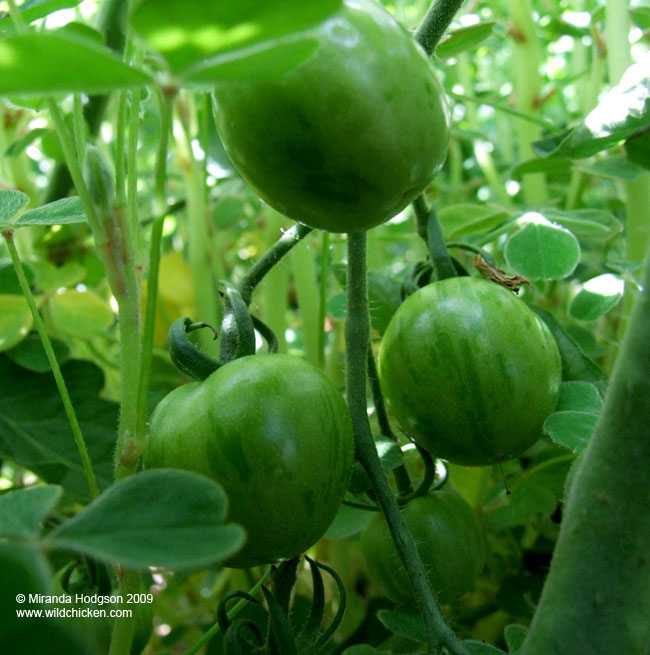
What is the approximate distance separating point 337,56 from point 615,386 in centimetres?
20

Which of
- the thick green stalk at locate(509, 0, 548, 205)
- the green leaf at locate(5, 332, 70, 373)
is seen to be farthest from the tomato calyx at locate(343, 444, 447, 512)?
the thick green stalk at locate(509, 0, 548, 205)

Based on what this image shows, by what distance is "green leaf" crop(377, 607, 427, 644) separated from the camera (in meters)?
0.50

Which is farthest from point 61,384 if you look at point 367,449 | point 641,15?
point 641,15

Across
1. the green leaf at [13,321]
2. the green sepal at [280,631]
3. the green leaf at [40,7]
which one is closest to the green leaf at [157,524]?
the green sepal at [280,631]

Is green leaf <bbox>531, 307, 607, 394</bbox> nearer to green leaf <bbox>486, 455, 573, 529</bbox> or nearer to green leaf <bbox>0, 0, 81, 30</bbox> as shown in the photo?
green leaf <bbox>486, 455, 573, 529</bbox>

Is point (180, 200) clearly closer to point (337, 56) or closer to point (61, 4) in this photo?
point (61, 4)

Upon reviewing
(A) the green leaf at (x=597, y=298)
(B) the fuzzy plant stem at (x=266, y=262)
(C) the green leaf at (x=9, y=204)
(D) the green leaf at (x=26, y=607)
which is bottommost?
(A) the green leaf at (x=597, y=298)

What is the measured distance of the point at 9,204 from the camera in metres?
0.48

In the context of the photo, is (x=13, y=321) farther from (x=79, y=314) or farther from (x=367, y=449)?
(x=367, y=449)

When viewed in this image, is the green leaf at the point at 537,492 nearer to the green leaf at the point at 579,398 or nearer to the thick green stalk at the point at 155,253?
the green leaf at the point at 579,398

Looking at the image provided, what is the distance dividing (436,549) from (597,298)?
9.9 inches

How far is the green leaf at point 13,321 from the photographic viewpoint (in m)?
0.71

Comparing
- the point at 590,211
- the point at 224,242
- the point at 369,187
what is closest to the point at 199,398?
the point at 369,187

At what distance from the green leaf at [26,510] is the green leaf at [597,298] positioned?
44 centimetres
